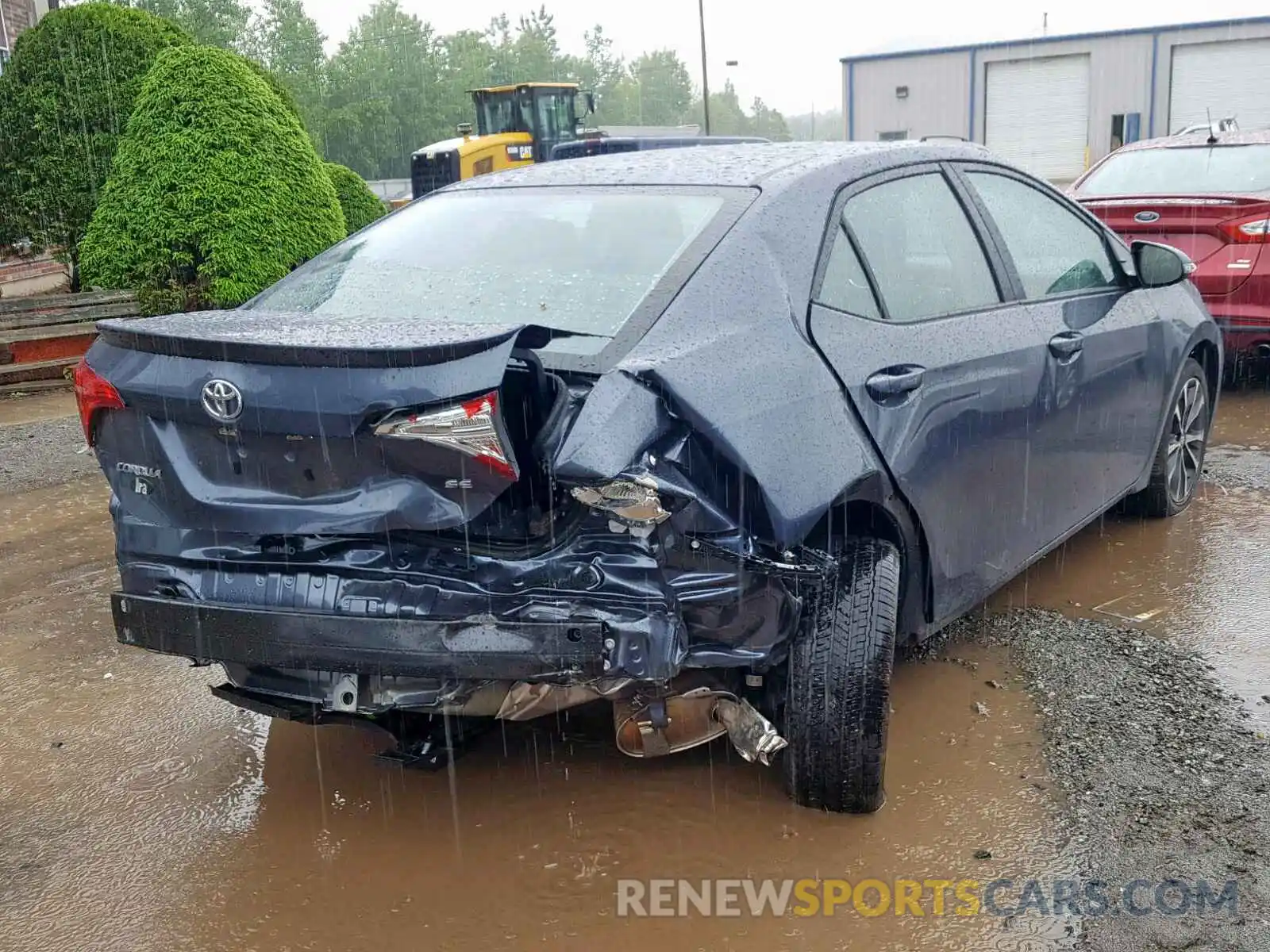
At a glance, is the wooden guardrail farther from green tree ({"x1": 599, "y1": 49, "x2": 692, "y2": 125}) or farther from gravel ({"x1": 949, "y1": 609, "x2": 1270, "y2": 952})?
green tree ({"x1": 599, "y1": 49, "x2": 692, "y2": 125})

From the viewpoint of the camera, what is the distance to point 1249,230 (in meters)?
7.15

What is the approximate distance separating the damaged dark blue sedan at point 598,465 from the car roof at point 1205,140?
5559mm

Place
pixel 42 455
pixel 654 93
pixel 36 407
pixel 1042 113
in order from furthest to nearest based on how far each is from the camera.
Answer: pixel 654 93 < pixel 1042 113 < pixel 36 407 < pixel 42 455

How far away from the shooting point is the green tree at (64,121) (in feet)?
37.8

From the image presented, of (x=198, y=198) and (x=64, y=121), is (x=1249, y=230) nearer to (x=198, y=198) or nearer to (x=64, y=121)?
(x=198, y=198)

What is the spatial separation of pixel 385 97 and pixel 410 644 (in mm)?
68756

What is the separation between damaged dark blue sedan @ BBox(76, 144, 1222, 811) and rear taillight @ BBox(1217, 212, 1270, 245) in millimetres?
4278

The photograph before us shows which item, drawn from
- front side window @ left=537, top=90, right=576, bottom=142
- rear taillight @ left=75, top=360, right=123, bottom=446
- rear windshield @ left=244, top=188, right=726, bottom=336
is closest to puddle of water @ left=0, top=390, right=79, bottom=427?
rear windshield @ left=244, top=188, right=726, bottom=336

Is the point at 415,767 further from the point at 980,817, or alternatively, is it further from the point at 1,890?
the point at 980,817

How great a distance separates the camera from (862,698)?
2.94m

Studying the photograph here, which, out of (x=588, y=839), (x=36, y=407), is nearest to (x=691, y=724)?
(x=588, y=839)

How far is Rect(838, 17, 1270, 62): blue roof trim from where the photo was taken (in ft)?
104

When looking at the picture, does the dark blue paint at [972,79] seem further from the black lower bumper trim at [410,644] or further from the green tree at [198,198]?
the black lower bumper trim at [410,644]

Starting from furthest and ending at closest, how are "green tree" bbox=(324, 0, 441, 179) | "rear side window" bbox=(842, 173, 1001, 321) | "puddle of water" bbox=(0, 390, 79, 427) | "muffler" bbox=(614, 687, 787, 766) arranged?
"green tree" bbox=(324, 0, 441, 179) → "puddle of water" bbox=(0, 390, 79, 427) → "rear side window" bbox=(842, 173, 1001, 321) → "muffler" bbox=(614, 687, 787, 766)
